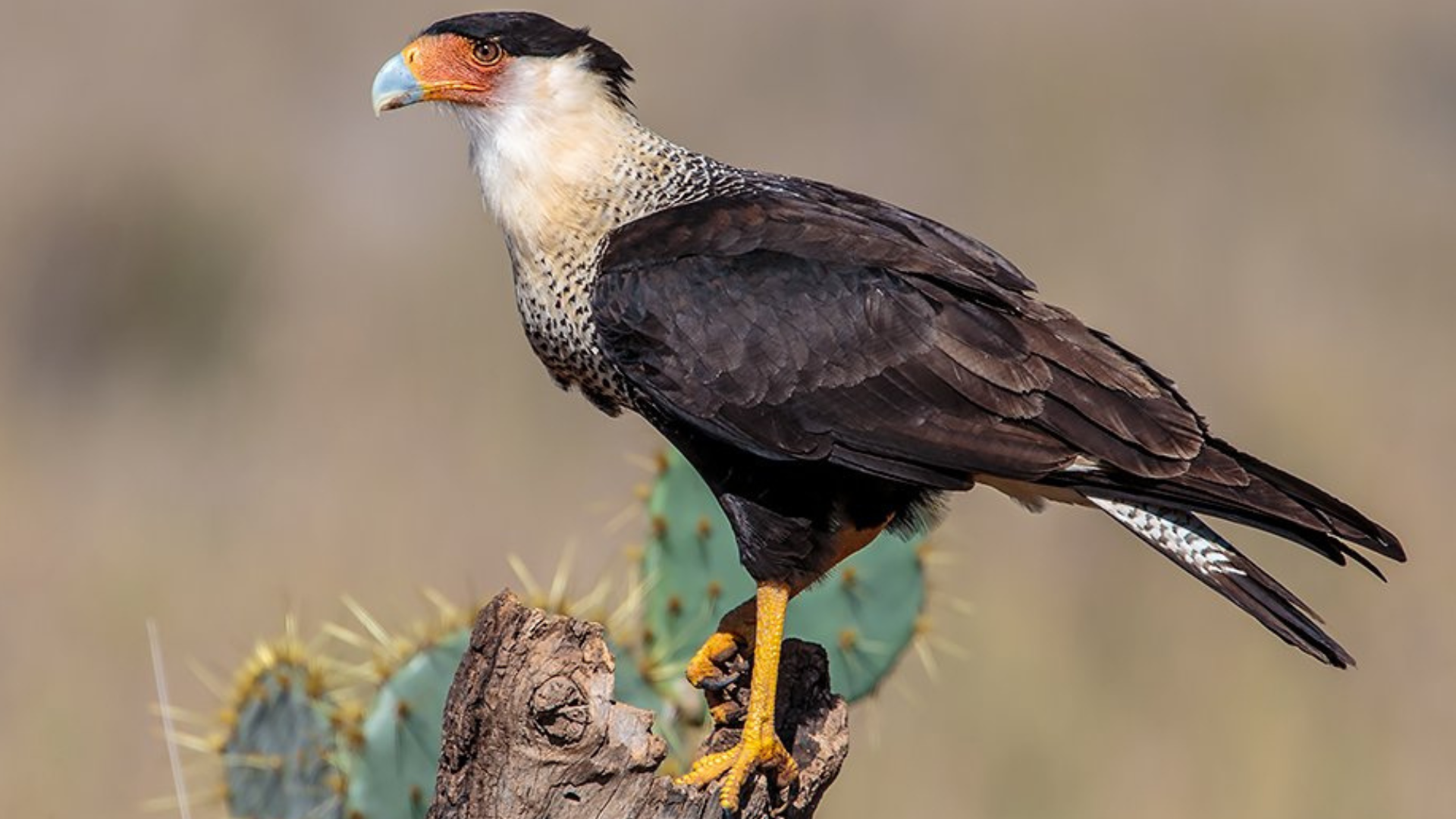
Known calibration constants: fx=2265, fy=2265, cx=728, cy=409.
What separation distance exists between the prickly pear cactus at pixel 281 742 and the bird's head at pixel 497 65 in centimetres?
141

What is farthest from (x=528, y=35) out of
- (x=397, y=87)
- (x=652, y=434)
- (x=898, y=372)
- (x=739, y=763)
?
(x=652, y=434)

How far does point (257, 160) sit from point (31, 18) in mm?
2113

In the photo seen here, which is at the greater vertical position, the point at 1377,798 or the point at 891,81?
the point at 891,81

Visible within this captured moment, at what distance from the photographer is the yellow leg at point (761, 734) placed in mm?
4750

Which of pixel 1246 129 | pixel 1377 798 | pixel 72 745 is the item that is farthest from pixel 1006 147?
pixel 72 745

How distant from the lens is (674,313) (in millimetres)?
4922

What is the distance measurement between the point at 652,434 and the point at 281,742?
14.2 ft

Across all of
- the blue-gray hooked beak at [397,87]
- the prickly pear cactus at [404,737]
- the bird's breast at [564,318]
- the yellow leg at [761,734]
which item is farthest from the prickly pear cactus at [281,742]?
the blue-gray hooked beak at [397,87]

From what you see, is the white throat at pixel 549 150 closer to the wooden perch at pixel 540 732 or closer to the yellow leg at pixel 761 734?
the yellow leg at pixel 761 734

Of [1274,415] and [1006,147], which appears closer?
[1274,415]

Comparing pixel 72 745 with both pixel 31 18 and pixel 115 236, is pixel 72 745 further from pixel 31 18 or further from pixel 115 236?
pixel 31 18

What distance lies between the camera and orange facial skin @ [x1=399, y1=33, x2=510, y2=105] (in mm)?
5273

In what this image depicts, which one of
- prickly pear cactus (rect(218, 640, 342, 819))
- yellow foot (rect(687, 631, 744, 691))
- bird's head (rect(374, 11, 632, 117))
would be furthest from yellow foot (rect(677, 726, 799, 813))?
bird's head (rect(374, 11, 632, 117))

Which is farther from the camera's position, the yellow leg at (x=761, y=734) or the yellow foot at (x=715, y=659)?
the yellow foot at (x=715, y=659)
